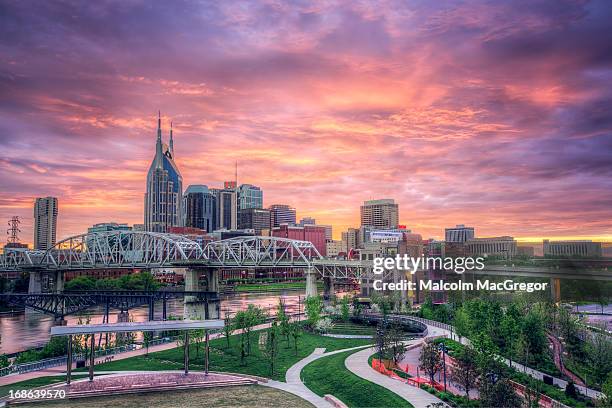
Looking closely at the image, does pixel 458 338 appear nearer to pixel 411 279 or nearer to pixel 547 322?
pixel 547 322

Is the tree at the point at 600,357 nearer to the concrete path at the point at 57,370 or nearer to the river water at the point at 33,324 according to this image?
the concrete path at the point at 57,370

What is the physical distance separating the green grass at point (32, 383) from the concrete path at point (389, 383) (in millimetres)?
29914

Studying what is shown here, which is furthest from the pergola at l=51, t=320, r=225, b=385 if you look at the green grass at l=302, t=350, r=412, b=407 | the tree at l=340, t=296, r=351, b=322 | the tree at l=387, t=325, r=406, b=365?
the tree at l=340, t=296, r=351, b=322

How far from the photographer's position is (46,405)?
4441cm

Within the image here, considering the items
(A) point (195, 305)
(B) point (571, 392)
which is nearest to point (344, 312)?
(A) point (195, 305)

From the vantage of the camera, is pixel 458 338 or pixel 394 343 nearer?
pixel 394 343

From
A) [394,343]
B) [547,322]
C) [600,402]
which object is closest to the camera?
[600,402]

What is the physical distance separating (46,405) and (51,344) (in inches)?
1107

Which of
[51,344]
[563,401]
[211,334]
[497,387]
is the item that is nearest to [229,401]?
[497,387]

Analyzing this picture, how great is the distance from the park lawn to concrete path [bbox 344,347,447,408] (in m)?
7.74

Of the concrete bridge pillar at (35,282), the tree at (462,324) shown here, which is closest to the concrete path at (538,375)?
the tree at (462,324)

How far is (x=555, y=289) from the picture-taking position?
119688 mm

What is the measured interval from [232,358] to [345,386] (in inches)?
901

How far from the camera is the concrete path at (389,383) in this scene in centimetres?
4238
